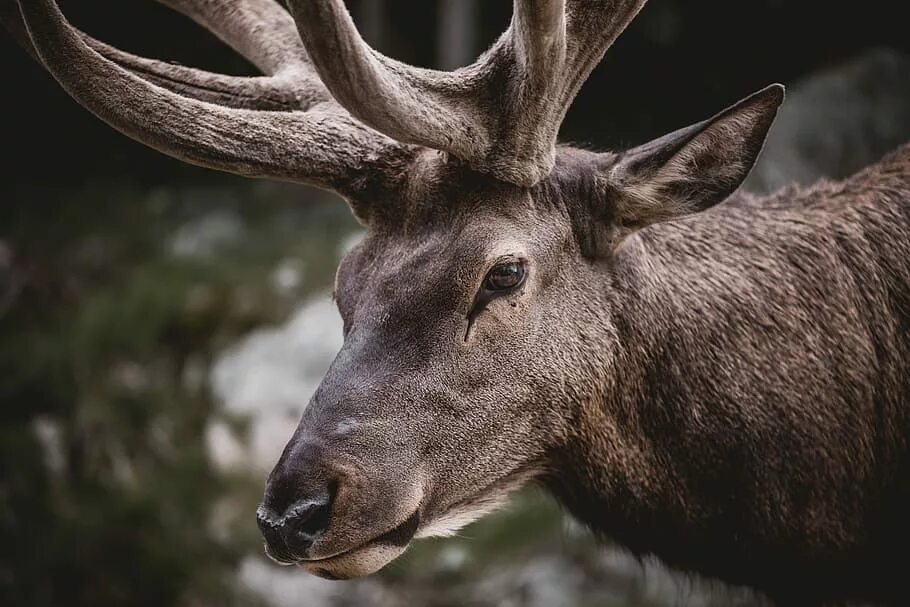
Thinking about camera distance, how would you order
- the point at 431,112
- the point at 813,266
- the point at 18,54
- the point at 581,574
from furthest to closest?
the point at 18,54 → the point at 581,574 → the point at 813,266 → the point at 431,112

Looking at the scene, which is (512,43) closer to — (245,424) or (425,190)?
(425,190)

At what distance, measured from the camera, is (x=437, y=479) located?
9.21 feet

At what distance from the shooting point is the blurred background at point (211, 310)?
630 cm

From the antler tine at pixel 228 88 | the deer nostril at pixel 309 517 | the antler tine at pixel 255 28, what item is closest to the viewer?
the deer nostril at pixel 309 517

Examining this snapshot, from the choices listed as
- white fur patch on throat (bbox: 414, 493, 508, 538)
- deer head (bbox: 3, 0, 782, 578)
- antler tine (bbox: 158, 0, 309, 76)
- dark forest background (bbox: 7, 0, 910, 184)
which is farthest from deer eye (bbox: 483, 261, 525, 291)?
dark forest background (bbox: 7, 0, 910, 184)

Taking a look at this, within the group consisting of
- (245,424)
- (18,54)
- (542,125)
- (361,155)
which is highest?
(542,125)

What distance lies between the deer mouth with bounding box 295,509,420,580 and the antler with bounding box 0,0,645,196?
983mm

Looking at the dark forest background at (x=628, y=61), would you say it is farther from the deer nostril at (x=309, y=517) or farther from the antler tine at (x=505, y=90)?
the deer nostril at (x=309, y=517)

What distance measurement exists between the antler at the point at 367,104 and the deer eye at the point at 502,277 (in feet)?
0.81

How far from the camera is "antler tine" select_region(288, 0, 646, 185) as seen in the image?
8.57 feet

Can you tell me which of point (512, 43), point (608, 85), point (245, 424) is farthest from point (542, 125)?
point (608, 85)

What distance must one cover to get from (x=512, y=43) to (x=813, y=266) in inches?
46.9

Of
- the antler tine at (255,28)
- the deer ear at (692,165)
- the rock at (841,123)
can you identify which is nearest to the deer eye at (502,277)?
the deer ear at (692,165)

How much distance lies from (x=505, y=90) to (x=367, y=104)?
453mm
